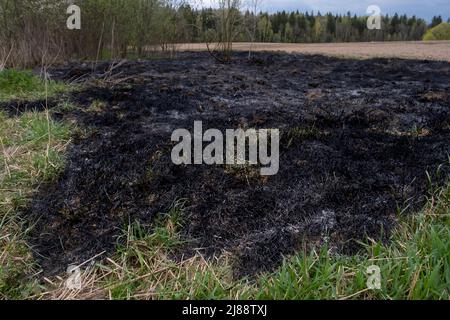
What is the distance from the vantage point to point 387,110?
156 inches

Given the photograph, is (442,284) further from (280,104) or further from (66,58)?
(66,58)

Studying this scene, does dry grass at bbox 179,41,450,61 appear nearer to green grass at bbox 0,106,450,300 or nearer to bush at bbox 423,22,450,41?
green grass at bbox 0,106,450,300

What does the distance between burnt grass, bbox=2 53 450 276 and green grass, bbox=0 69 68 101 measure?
0.44 meters

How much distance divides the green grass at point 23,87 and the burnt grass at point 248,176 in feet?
1.43

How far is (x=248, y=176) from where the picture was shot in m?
2.63

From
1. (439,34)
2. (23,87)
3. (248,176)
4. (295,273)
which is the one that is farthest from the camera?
(439,34)

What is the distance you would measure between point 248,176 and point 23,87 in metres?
3.63

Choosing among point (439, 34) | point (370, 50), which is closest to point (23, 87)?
point (370, 50)

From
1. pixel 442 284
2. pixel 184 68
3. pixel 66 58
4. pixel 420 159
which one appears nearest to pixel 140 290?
pixel 442 284

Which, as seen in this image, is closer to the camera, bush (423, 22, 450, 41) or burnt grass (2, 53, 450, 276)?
burnt grass (2, 53, 450, 276)

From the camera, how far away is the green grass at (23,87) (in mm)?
4746

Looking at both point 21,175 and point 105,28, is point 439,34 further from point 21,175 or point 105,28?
point 21,175

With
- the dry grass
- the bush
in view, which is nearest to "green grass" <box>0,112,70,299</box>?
the dry grass

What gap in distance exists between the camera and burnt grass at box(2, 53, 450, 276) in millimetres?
2078
